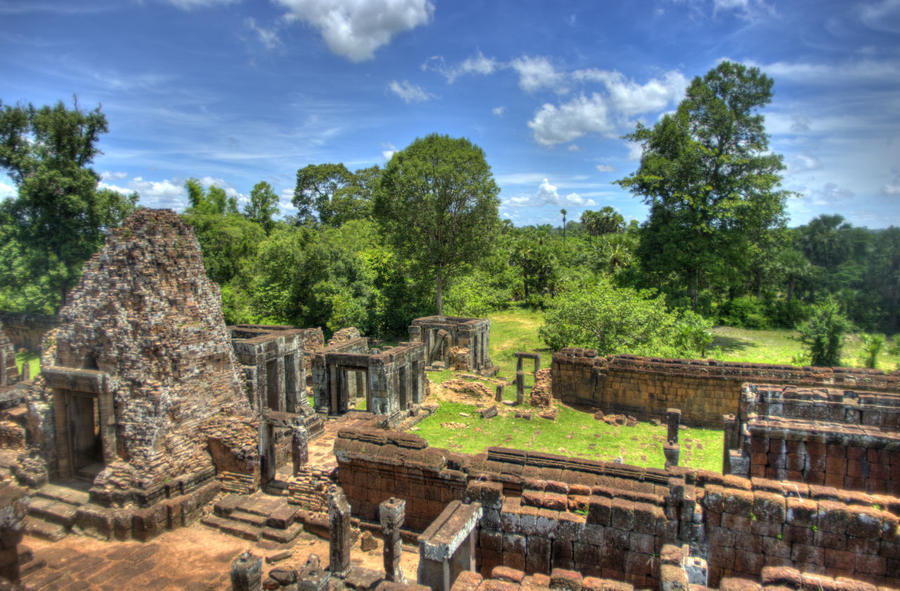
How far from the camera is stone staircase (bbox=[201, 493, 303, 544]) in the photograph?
9.62 metres

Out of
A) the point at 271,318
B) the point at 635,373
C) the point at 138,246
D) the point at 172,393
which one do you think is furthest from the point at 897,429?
the point at 271,318

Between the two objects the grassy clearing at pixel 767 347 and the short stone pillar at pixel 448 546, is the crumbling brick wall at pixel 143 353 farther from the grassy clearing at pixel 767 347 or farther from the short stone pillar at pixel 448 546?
the grassy clearing at pixel 767 347

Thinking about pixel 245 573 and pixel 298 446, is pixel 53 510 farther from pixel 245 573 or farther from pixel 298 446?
pixel 245 573

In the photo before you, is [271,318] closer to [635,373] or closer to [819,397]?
[635,373]

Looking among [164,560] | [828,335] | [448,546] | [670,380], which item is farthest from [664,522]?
[828,335]

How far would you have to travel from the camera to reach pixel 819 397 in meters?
10.7

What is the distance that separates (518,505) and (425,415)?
10732mm

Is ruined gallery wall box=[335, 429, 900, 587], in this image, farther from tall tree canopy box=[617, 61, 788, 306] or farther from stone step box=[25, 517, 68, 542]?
tall tree canopy box=[617, 61, 788, 306]

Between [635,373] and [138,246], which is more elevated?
[138,246]

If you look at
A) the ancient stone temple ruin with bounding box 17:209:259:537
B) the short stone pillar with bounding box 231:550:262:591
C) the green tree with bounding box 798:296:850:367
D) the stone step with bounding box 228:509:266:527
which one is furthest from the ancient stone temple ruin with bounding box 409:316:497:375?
the short stone pillar with bounding box 231:550:262:591

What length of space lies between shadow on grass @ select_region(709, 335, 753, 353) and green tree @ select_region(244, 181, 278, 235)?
4199 centimetres

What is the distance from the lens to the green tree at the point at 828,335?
21.0 m

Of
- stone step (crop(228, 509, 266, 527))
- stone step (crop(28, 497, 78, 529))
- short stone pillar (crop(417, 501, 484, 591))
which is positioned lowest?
stone step (crop(228, 509, 266, 527))

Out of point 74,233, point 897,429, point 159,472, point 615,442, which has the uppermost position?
point 74,233
